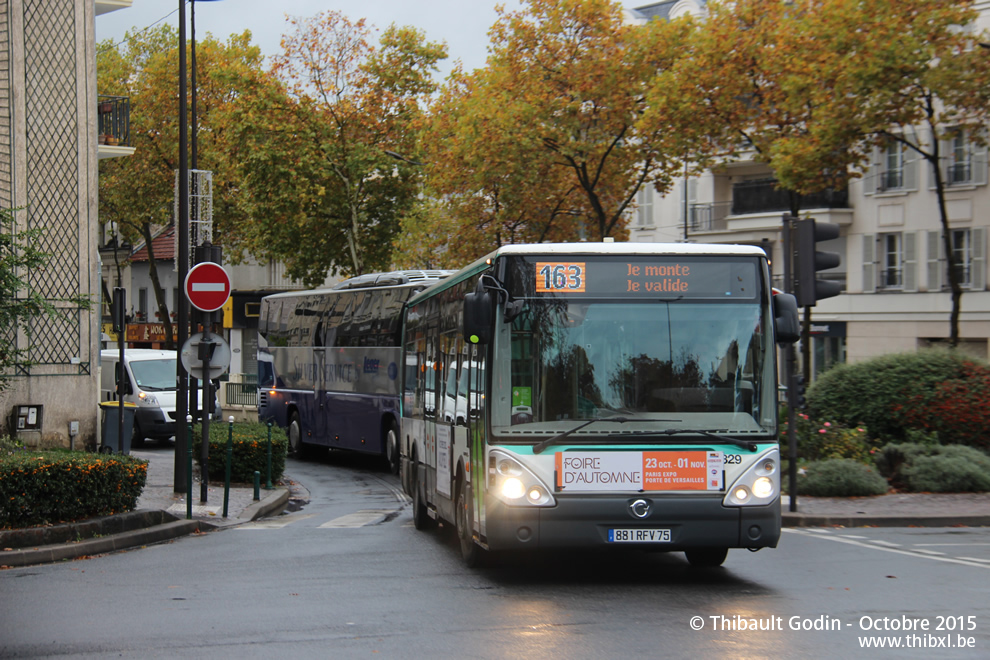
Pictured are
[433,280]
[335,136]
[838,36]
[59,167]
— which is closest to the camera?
[59,167]

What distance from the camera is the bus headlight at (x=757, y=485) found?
31.6 ft

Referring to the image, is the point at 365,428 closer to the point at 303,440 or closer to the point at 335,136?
the point at 303,440

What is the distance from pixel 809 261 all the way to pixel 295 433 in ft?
53.1

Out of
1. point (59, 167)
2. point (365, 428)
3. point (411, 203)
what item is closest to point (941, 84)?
point (365, 428)

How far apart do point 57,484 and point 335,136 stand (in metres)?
31.2

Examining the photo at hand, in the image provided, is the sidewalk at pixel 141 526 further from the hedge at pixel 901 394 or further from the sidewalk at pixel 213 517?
the hedge at pixel 901 394

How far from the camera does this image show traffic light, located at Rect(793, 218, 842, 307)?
47.8 ft

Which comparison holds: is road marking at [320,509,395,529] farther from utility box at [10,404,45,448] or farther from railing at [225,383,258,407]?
railing at [225,383,258,407]

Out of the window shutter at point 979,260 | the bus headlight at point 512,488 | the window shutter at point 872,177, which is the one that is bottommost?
the bus headlight at point 512,488

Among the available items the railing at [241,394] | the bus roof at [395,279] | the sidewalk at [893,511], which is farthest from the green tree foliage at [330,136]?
the sidewalk at [893,511]

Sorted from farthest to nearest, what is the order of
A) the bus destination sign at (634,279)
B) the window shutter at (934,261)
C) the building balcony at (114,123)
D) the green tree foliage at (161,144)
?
the green tree foliage at (161,144) < the window shutter at (934,261) < the building balcony at (114,123) < the bus destination sign at (634,279)

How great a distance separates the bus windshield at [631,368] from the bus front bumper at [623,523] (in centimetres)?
56

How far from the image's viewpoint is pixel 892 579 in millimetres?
10109

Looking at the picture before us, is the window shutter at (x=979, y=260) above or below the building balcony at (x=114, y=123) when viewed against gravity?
below
